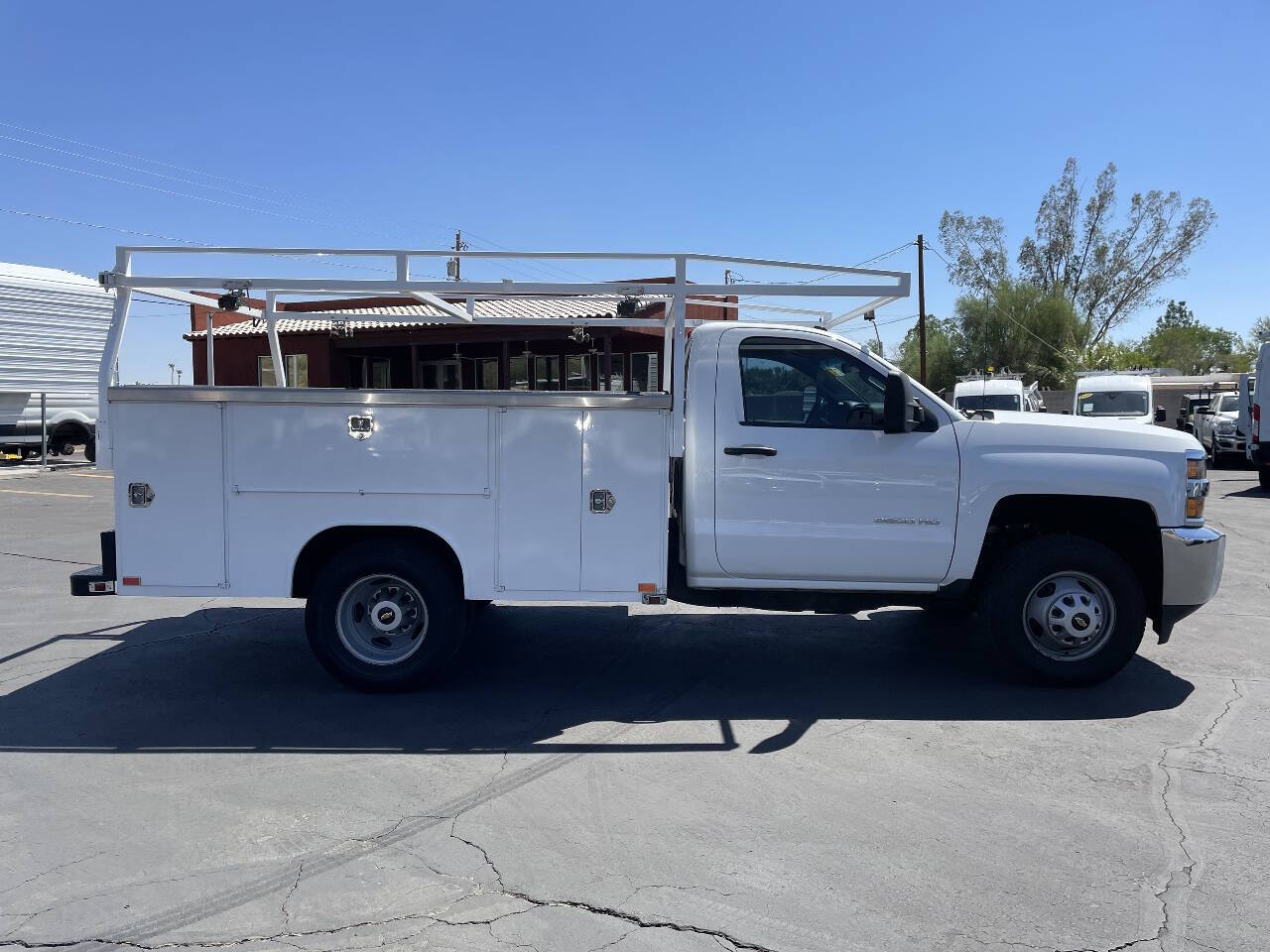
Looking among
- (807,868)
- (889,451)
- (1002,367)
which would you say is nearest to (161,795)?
(807,868)

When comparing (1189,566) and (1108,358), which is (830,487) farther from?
(1108,358)

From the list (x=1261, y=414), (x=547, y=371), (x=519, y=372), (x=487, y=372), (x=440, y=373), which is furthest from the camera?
(x=440, y=373)

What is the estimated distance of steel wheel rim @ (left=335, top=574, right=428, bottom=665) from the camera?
6062mm

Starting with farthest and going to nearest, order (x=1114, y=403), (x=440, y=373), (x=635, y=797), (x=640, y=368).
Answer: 1. (x=440, y=373)
2. (x=640, y=368)
3. (x=1114, y=403)
4. (x=635, y=797)

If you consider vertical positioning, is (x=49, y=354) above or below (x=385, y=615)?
above

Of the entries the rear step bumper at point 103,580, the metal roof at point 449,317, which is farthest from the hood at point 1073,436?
the rear step bumper at point 103,580

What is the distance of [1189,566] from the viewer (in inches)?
233

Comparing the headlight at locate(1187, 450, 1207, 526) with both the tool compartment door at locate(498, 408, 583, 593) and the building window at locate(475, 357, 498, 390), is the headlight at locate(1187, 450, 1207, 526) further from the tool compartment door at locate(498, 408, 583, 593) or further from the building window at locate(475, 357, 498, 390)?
the building window at locate(475, 357, 498, 390)

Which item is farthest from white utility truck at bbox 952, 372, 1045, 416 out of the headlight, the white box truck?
the white box truck

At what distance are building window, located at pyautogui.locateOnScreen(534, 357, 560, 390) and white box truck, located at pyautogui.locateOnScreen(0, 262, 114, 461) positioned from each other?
1135cm

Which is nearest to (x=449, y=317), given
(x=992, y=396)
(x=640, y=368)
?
(x=640, y=368)

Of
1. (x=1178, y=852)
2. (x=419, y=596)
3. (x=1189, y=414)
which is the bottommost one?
(x=1178, y=852)

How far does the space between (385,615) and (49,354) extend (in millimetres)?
24878

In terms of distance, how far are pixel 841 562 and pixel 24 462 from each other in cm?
2744
